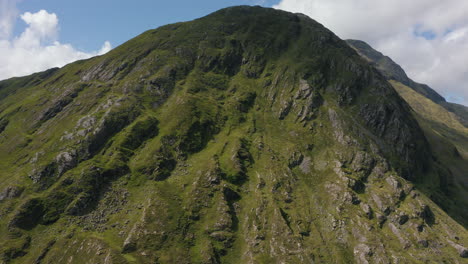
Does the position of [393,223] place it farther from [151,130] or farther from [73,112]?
[73,112]

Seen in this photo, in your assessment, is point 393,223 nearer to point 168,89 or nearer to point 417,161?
point 417,161

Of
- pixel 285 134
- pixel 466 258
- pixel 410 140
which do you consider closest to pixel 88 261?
pixel 285 134

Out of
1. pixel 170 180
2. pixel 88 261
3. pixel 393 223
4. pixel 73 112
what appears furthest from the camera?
pixel 73 112

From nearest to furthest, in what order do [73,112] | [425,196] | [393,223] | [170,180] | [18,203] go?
[18,203] → [393,223] → [170,180] → [425,196] → [73,112]

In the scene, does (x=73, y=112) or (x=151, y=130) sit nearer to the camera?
(x=151, y=130)

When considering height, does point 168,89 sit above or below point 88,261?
above

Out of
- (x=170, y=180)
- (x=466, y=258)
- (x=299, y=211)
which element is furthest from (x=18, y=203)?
(x=466, y=258)

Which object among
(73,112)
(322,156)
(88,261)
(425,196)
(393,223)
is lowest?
(88,261)
